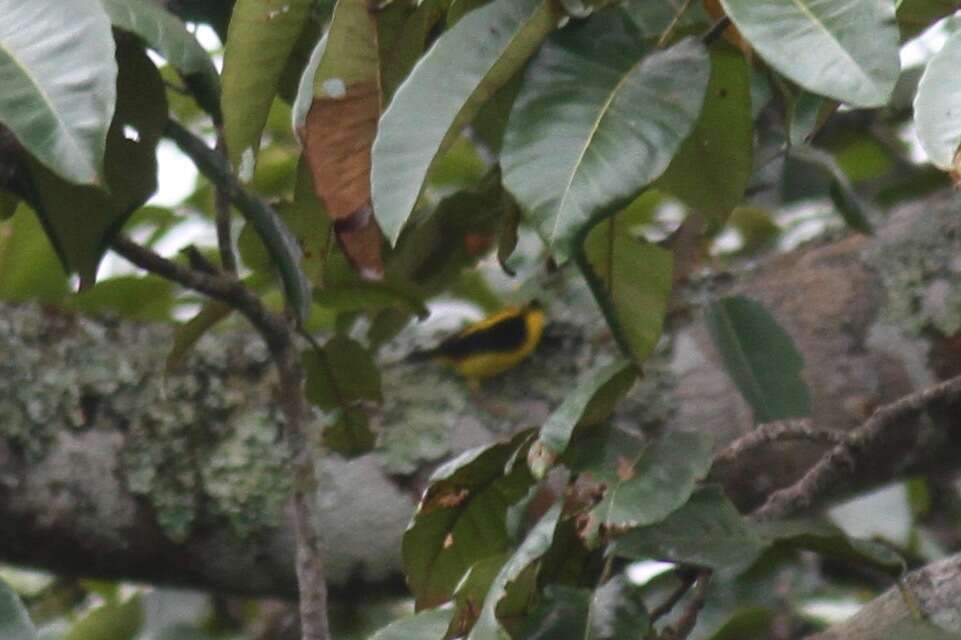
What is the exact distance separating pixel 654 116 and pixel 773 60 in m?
0.12

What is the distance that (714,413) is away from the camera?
178 cm

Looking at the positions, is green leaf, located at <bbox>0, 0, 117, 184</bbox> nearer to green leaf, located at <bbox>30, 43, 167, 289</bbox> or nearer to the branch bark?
green leaf, located at <bbox>30, 43, 167, 289</bbox>

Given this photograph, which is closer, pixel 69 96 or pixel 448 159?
pixel 69 96

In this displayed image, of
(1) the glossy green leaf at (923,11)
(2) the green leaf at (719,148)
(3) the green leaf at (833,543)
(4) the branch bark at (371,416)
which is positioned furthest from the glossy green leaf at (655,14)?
(4) the branch bark at (371,416)


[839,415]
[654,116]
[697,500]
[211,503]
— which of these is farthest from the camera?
[839,415]

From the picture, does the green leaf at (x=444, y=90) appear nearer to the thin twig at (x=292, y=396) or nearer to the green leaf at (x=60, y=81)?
the green leaf at (x=60, y=81)

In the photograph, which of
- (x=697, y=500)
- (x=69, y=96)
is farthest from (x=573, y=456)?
(x=69, y=96)

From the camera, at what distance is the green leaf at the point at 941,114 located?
2.56ft

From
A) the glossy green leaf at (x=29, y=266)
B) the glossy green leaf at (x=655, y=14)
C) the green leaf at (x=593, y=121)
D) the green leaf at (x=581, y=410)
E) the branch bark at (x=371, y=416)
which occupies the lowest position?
the branch bark at (x=371, y=416)

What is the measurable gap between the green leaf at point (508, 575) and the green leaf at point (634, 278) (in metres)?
0.23

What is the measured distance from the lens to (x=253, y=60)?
1.05 meters

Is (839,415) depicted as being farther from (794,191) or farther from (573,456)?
(573,456)

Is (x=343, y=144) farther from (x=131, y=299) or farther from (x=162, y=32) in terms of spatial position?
(x=131, y=299)

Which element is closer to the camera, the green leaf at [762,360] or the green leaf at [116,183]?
Answer: the green leaf at [116,183]
